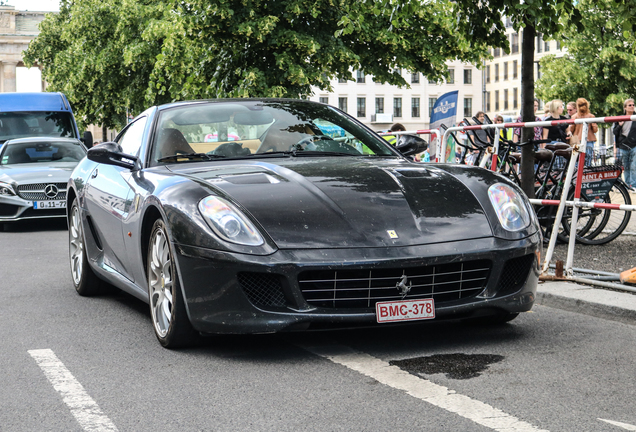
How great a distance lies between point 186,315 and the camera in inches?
193

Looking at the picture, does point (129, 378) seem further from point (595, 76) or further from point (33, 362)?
point (595, 76)

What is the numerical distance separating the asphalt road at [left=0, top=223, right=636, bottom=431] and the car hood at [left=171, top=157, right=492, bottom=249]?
60 cm

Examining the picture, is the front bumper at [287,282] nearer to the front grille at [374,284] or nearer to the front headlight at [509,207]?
the front grille at [374,284]

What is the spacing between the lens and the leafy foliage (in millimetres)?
47375

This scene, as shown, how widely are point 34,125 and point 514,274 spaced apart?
1741 centimetres

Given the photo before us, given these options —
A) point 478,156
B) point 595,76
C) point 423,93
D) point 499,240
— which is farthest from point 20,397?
point 423,93

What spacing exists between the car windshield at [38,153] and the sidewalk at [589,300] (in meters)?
11.2

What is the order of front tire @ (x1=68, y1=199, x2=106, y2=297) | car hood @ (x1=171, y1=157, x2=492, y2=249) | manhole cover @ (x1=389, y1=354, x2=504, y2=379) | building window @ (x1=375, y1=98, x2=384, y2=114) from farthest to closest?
building window @ (x1=375, y1=98, x2=384, y2=114)
front tire @ (x1=68, y1=199, x2=106, y2=297)
car hood @ (x1=171, y1=157, x2=492, y2=249)
manhole cover @ (x1=389, y1=354, x2=504, y2=379)

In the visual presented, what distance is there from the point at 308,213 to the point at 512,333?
1434 millimetres

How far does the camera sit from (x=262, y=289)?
182 inches

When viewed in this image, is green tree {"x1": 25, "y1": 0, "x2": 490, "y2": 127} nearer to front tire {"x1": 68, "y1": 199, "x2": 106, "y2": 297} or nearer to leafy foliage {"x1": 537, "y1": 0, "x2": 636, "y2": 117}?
front tire {"x1": 68, "y1": 199, "x2": 106, "y2": 297}

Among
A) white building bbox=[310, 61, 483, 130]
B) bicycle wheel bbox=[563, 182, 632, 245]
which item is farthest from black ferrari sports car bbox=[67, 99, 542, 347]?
white building bbox=[310, 61, 483, 130]

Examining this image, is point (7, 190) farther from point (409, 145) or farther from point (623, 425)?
point (623, 425)

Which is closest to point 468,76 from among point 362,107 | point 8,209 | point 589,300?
point 362,107
